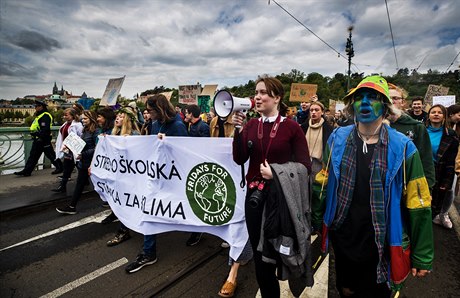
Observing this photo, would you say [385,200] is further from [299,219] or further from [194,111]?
[194,111]

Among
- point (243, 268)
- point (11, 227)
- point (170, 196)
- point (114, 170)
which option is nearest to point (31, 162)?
point (11, 227)

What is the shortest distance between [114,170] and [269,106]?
2.71 m

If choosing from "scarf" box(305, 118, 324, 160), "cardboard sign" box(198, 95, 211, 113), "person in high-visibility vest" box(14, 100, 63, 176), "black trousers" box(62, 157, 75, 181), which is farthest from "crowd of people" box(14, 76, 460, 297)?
"cardboard sign" box(198, 95, 211, 113)

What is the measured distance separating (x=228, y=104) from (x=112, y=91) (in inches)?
256

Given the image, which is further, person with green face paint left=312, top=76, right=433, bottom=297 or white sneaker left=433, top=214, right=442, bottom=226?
white sneaker left=433, top=214, right=442, bottom=226

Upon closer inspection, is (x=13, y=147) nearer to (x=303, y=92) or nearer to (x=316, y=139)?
(x=316, y=139)

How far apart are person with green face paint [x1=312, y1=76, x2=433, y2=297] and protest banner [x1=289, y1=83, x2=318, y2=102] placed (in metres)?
6.09

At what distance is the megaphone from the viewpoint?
6.88 ft

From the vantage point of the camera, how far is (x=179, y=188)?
121 inches

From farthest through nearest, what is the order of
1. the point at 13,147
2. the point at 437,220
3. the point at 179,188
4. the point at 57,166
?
the point at 57,166
the point at 13,147
the point at 437,220
the point at 179,188

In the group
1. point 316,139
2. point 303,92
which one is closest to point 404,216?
point 316,139

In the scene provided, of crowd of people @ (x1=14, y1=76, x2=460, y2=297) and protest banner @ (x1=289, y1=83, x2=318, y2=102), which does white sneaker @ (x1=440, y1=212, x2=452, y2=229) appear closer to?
crowd of people @ (x1=14, y1=76, x2=460, y2=297)

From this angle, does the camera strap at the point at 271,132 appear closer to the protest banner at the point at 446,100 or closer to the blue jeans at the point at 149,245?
the blue jeans at the point at 149,245

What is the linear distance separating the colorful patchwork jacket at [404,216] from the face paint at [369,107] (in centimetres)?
16
